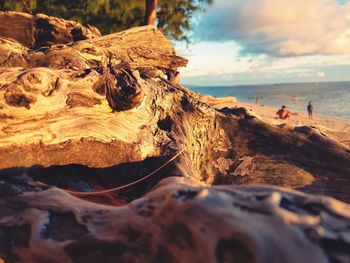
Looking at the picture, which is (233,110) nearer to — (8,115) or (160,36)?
(160,36)

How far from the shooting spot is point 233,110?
591 centimetres

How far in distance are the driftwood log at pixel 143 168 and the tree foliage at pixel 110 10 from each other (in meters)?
7.56

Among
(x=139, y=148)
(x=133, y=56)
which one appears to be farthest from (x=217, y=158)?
(x=133, y=56)

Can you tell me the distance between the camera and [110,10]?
15.3m

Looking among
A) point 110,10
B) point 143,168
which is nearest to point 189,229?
point 143,168

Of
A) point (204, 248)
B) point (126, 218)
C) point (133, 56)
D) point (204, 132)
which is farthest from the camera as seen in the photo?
point (133, 56)

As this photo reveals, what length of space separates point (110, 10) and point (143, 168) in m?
12.0

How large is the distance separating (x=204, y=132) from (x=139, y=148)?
1239 millimetres

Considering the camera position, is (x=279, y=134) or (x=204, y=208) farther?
(x=279, y=134)

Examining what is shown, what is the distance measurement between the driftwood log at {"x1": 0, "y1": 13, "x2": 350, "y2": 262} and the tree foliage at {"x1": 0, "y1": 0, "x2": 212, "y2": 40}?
7.56 metres

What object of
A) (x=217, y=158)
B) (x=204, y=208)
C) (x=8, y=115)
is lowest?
(x=217, y=158)

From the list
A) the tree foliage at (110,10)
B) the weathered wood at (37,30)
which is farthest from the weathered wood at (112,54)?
the tree foliage at (110,10)

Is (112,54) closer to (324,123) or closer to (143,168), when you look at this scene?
(143,168)

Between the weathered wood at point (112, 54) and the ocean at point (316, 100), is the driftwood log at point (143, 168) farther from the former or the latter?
the ocean at point (316, 100)
